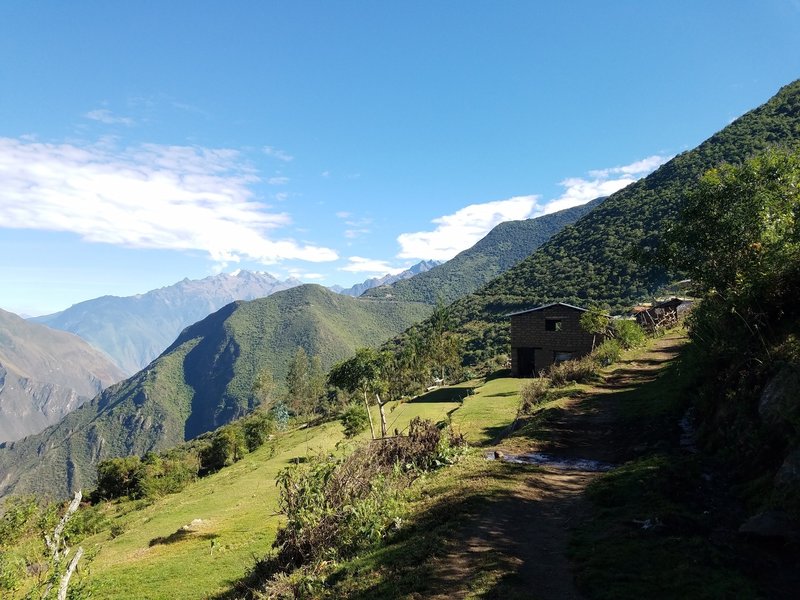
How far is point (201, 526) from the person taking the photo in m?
20.2

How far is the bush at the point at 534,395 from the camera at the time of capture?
72.2 ft

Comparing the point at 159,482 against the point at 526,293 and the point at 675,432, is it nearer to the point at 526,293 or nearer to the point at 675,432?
the point at 675,432

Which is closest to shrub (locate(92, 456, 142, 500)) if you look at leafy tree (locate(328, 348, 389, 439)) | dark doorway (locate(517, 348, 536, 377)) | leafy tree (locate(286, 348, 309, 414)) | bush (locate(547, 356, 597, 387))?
leafy tree (locate(328, 348, 389, 439))

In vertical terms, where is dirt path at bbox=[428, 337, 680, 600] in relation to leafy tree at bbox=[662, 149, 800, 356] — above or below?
below

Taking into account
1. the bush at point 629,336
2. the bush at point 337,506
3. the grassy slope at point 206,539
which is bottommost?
the grassy slope at point 206,539

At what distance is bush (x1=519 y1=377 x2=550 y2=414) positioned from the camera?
22.0m

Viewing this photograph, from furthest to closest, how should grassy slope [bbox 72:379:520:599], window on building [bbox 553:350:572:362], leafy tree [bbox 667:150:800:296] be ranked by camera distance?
window on building [bbox 553:350:572:362] → grassy slope [bbox 72:379:520:599] → leafy tree [bbox 667:150:800:296]

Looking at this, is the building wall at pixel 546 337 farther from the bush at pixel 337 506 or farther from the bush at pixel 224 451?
the bush at pixel 224 451

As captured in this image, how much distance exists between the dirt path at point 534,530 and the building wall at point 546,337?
30.1m

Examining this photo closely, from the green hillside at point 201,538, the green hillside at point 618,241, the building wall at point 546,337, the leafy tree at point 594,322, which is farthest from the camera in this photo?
the green hillside at point 618,241

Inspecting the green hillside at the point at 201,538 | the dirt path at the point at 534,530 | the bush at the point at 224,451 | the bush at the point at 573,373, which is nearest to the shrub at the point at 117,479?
the bush at the point at 224,451

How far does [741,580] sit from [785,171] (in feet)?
43.0

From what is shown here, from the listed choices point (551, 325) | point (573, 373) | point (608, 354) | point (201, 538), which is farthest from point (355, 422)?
point (551, 325)

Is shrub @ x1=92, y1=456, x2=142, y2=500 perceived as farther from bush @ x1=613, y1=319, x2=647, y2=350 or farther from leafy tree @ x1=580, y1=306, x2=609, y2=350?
bush @ x1=613, y1=319, x2=647, y2=350
